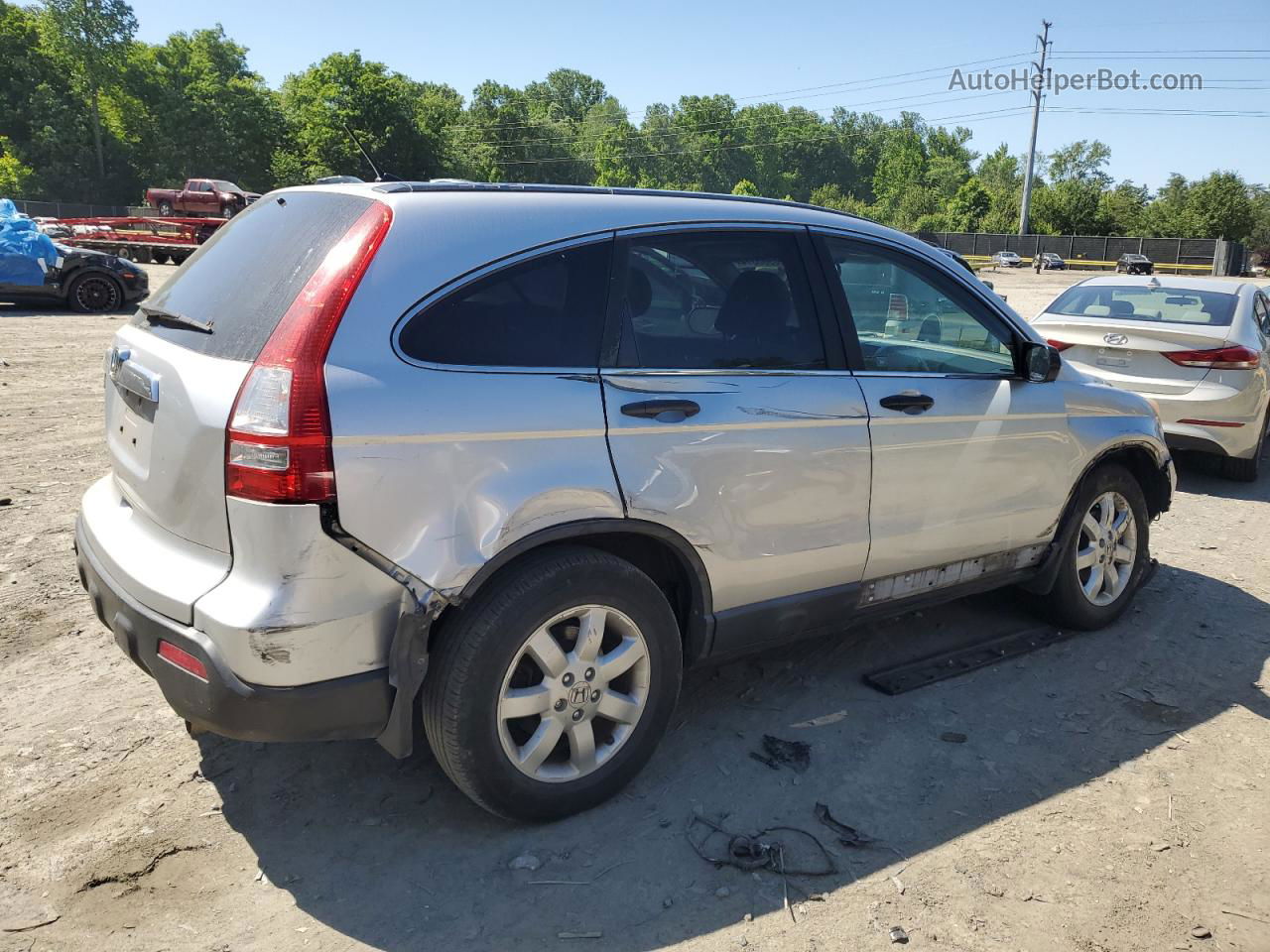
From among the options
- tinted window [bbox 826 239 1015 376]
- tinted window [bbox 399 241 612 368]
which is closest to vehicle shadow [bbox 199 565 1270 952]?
tinted window [bbox 826 239 1015 376]

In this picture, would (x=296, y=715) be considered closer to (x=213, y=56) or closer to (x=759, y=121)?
(x=213, y=56)

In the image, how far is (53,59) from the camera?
69.1 m

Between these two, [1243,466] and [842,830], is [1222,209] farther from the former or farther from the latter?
[842,830]

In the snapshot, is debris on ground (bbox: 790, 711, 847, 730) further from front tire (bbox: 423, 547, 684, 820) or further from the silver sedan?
the silver sedan

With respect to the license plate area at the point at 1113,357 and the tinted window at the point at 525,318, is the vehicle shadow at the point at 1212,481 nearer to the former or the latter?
the license plate area at the point at 1113,357

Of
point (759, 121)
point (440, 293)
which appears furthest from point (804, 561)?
point (759, 121)

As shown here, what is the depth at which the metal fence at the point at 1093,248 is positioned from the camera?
67.9 metres

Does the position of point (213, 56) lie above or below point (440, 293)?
above

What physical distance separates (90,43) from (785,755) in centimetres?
8239

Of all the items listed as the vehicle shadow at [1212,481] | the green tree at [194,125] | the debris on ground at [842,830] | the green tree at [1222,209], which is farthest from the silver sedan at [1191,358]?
the green tree at [1222,209]

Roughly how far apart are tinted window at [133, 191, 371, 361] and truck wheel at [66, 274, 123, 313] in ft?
49.0

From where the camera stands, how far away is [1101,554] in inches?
189

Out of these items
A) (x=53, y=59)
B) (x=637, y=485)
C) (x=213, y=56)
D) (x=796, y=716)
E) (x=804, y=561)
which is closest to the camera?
(x=637, y=485)

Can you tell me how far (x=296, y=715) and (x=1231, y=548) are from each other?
6.17m
